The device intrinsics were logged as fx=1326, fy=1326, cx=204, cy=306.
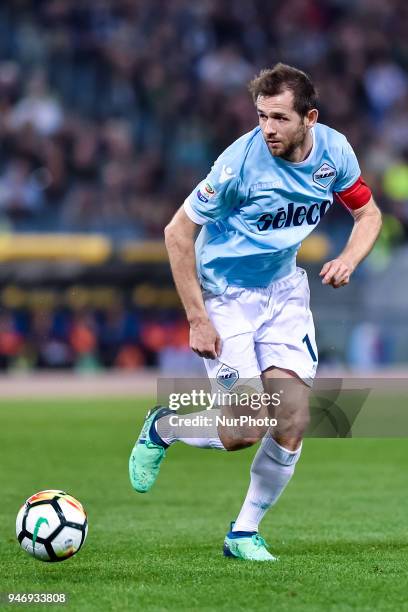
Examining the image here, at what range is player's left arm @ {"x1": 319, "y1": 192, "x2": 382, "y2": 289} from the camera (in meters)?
6.07

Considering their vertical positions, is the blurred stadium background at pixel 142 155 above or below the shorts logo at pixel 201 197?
below

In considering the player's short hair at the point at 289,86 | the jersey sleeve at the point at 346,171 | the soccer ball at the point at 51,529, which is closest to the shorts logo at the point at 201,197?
the player's short hair at the point at 289,86

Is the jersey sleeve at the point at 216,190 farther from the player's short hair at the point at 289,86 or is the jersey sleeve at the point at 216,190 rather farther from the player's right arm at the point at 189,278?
the player's short hair at the point at 289,86

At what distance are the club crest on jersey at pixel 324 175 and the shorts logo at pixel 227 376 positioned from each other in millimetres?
1001

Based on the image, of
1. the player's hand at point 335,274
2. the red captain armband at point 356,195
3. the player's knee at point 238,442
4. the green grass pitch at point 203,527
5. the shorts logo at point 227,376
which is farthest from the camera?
the red captain armband at point 356,195

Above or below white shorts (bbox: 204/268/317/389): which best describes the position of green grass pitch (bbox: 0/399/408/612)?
below

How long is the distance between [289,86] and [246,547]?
2.20 meters

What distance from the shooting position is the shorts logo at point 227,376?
639 cm

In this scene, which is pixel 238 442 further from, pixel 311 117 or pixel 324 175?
pixel 311 117

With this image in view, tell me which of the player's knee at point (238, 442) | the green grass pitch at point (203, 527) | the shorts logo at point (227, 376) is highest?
the shorts logo at point (227, 376)

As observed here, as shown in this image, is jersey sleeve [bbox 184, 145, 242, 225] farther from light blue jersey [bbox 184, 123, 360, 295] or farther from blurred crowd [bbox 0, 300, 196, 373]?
blurred crowd [bbox 0, 300, 196, 373]

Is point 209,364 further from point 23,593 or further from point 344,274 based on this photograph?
point 23,593

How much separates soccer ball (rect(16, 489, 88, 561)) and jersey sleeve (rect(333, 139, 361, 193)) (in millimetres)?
2063

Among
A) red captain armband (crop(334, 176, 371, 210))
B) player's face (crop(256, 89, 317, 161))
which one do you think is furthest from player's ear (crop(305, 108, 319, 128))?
red captain armband (crop(334, 176, 371, 210))
